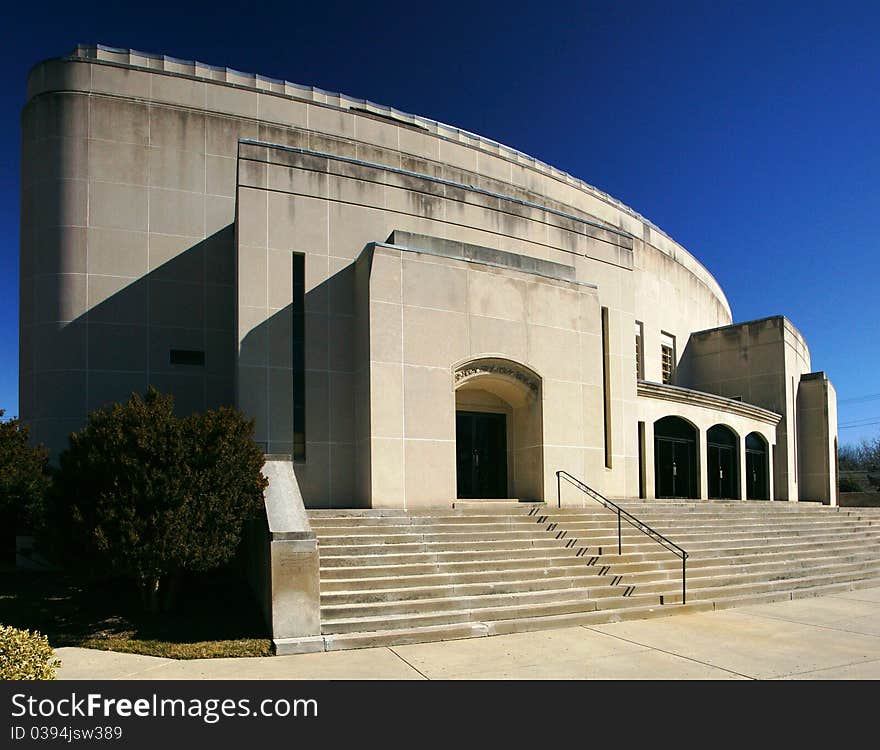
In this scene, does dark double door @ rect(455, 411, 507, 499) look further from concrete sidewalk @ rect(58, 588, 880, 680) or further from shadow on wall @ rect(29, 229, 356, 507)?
concrete sidewalk @ rect(58, 588, 880, 680)

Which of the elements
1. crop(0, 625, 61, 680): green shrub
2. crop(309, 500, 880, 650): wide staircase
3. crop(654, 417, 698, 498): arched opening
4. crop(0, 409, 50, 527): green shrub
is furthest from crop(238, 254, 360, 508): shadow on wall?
crop(654, 417, 698, 498): arched opening

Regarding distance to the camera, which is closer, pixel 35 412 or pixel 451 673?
pixel 451 673

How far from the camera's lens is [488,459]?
68.4 ft

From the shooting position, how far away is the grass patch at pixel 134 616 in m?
11.2

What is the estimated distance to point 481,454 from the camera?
20.7 meters

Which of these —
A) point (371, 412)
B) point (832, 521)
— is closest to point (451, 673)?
point (371, 412)

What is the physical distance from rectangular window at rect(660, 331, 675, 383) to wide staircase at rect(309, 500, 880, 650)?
15761 mm

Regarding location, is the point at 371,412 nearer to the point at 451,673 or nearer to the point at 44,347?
the point at 451,673

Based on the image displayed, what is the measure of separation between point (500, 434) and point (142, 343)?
10749 mm

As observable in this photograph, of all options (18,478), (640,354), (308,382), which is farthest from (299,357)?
(640,354)

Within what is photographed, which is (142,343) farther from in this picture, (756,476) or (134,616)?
(756,476)

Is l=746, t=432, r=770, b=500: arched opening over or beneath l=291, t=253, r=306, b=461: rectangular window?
beneath

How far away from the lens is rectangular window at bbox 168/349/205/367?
850 inches

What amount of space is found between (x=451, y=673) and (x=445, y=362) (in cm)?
951
